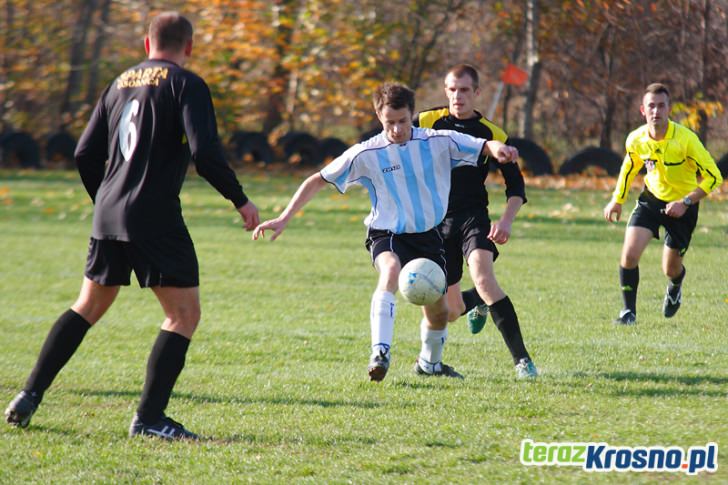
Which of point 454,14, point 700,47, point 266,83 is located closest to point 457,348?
point 700,47

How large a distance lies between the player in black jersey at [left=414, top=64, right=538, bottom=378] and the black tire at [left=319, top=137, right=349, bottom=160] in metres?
19.1

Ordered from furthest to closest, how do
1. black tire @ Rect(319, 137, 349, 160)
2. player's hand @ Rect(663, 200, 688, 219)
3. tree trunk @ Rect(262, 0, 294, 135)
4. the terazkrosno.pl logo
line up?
tree trunk @ Rect(262, 0, 294, 135)
black tire @ Rect(319, 137, 349, 160)
player's hand @ Rect(663, 200, 688, 219)
the terazkrosno.pl logo

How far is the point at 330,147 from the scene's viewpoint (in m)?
26.5

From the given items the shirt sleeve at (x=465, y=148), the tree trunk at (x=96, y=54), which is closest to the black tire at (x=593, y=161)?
the tree trunk at (x=96, y=54)

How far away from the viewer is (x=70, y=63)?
1181 inches

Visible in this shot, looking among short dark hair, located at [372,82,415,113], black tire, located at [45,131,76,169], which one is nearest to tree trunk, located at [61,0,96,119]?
black tire, located at [45,131,76,169]

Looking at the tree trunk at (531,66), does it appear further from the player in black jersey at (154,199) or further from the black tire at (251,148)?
the player in black jersey at (154,199)

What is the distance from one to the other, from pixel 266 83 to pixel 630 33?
9.74 m

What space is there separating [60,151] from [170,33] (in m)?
23.1

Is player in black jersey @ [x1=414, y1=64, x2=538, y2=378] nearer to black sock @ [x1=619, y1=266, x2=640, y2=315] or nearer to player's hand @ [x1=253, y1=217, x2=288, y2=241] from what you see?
player's hand @ [x1=253, y1=217, x2=288, y2=241]

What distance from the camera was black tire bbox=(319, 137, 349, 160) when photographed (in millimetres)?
26406

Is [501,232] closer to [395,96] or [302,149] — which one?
[395,96]

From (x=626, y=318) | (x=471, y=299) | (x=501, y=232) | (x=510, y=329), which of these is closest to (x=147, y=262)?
(x=501, y=232)

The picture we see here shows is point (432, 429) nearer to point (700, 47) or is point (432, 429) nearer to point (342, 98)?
point (700, 47)
